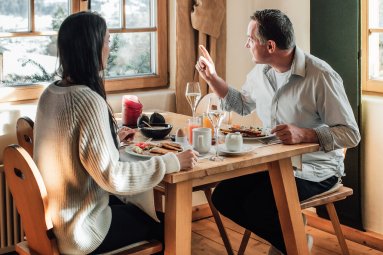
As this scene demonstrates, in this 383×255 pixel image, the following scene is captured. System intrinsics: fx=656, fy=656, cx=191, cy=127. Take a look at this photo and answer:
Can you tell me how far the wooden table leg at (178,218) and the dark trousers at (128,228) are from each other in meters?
0.06

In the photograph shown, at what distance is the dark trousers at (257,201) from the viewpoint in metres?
2.74

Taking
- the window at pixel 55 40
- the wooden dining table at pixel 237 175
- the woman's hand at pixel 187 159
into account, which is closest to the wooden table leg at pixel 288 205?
the wooden dining table at pixel 237 175

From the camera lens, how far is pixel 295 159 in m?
2.63

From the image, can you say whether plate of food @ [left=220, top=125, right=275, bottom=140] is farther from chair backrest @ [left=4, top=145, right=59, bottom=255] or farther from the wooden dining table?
chair backrest @ [left=4, top=145, right=59, bottom=255]

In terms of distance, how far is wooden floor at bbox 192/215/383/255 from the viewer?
3.42 meters

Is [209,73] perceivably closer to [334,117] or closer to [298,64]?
[298,64]

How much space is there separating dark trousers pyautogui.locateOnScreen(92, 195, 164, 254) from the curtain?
1462mm

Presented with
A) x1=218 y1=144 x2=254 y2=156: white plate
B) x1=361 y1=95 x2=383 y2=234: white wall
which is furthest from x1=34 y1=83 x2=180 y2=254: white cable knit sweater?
x1=361 y1=95 x2=383 y2=234: white wall

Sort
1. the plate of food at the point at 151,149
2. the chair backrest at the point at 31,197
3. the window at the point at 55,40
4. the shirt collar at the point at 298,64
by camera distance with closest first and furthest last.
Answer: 1. the chair backrest at the point at 31,197
2. the plate of food at the point at 151,149
3. the shirt collar at the point at 298,64
4. the window at the point at 55,40

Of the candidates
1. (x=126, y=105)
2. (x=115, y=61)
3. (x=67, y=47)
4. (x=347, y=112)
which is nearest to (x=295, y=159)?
(x=347, y=112)

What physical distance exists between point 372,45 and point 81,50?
6.13 feet

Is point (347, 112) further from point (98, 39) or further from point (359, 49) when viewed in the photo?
point (98, 39)

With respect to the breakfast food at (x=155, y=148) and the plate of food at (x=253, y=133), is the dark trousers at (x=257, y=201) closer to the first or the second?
the plate of food at (x=253, y=133)

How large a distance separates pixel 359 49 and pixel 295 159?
100 cm
